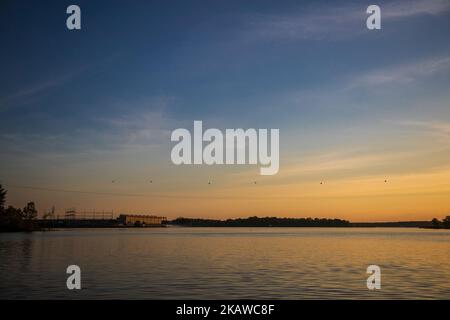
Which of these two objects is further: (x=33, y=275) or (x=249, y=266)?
(x=249, y=266)

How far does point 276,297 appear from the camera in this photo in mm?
33469

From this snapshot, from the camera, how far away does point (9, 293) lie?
34250 mm

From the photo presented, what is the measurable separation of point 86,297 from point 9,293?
6.31 meters
